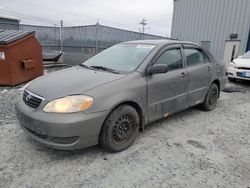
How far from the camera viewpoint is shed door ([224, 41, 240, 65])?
1091cm

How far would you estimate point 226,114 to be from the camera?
4367 mm

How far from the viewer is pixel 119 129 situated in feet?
8.91

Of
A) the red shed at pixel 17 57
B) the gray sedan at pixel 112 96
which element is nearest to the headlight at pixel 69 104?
the gray sedan at pixel 112 96

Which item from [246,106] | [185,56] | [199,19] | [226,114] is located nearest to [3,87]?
[185,56]

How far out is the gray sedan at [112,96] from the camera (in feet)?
7.65

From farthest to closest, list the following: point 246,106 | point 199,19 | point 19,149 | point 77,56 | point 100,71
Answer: point 199,19, point 77,56, point 246,106, point 100,71, point 19,149

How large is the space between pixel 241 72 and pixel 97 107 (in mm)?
6408

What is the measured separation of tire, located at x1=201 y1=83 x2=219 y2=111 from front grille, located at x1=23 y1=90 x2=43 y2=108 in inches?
132

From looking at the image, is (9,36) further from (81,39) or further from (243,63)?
(243,63)

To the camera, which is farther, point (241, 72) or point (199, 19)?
point (199, 19)

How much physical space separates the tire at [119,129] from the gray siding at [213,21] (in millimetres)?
10160

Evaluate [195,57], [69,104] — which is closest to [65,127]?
[69,104]

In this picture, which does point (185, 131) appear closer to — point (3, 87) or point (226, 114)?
point (226, 114)

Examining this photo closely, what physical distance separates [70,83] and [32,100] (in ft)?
1.69
